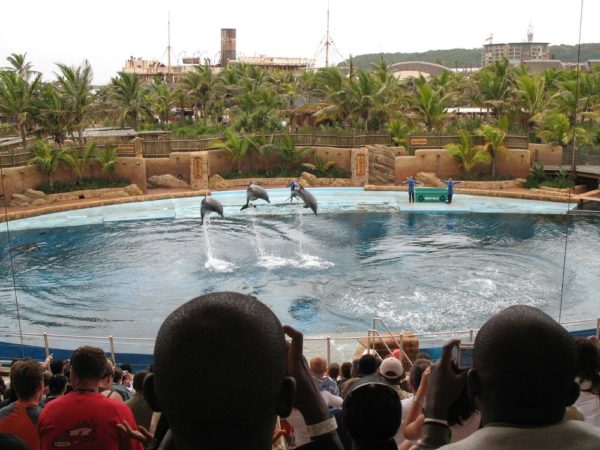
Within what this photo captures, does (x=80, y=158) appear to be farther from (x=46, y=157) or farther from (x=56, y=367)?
(x=56, y=367)

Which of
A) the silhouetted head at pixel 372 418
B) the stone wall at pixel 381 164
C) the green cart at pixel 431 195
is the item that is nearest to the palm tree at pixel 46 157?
the stone wall at pixel 381 164

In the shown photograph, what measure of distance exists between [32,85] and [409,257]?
55.6 ft

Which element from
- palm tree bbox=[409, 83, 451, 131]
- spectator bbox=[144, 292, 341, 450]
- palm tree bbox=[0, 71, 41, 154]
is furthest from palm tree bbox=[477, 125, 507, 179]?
spectator bbox=[144, 292, 341, 450]

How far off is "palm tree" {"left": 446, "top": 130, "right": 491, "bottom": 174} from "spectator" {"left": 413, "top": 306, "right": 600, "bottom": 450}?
2734 centimetres

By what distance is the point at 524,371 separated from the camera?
173 centimetres

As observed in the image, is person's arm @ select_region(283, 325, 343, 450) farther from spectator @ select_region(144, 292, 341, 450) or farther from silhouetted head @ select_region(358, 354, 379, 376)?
silhouetted head @ select_region(358, 354, 379, 376)

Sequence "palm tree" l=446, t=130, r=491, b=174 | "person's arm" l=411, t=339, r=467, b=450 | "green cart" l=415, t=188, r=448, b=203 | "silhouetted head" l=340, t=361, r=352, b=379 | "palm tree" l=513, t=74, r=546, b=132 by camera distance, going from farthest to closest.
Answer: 1. "palm tree" l=513, t=74, r=546, b=132
2. "palm tree" l=446, t=130, r=491, b=174
3. "green cart" l=415, t=188, r=448, b=203
4. "silhouetted head" l=340, t=361, r=352, b=379
5. "person's arm" l=411, t=339, r=467, b=450

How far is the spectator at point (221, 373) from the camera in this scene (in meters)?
1.57

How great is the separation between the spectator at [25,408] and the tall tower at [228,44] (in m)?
101

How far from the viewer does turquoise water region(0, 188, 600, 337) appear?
45.4ft

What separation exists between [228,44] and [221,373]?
10442 cm

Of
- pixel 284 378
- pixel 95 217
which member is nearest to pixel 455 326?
Answer: pixel 284 378

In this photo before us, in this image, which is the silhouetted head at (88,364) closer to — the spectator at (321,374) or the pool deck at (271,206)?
the spectator at (321,374)

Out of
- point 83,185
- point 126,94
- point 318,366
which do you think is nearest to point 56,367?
point 318,366
